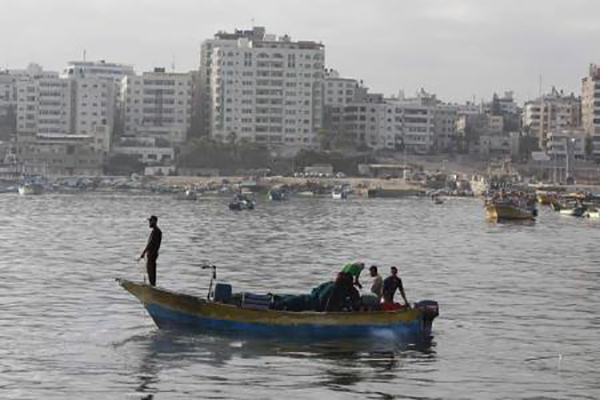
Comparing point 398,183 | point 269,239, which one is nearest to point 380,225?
point 269,239

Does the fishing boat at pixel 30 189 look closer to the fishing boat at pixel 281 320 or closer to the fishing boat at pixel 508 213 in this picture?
the fishing boat at pixel 508 213

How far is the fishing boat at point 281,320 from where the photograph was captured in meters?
29.8

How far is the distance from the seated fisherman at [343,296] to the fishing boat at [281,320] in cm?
36

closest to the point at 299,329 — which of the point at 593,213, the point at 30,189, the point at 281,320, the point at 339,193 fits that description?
the point at 281,320

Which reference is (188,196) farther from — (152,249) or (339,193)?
(152,249)

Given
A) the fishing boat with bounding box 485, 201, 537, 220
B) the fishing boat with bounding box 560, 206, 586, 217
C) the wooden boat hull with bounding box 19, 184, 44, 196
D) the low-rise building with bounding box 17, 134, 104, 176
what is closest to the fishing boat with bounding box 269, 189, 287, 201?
the wooden boat hull with bounding box 19, 184, 44, 196

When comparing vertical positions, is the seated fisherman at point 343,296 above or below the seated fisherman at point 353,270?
below

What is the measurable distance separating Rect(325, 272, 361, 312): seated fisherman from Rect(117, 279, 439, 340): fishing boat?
1.17ft

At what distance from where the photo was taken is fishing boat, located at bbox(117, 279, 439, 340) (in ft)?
97.6

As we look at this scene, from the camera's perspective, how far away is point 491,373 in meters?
27.4

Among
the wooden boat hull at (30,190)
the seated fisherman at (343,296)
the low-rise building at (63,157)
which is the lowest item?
the wooden boat hull at (30,190)

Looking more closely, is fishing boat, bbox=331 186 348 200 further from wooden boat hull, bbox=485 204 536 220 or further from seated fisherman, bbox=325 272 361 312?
seated fisherman, bbox=325 272 361 312

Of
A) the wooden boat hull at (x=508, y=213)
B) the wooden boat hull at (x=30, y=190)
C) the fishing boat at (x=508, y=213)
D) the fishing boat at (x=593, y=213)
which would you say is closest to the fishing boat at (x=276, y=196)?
the wooden boat hull at (x=30, y=190)

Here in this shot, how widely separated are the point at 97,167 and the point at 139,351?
171 meters
